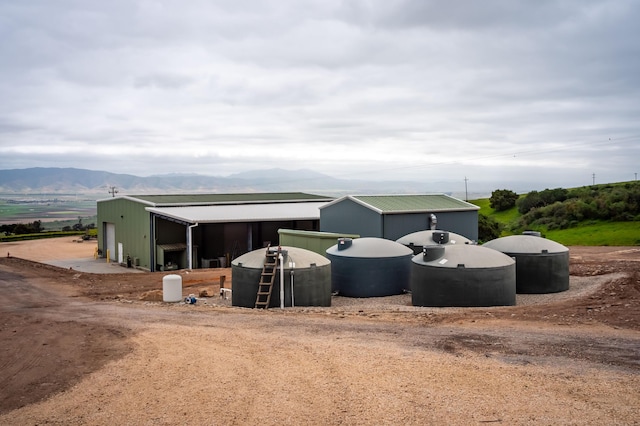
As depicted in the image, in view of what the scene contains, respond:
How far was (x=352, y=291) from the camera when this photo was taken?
23484 millimetres

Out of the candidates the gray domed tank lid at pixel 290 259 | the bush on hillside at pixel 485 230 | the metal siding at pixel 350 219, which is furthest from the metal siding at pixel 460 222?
the gray domed tank lid at pixel 290 259

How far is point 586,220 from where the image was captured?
5619 cm

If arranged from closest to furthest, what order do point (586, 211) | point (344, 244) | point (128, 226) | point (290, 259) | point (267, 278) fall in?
point (267, 278)
point (290, 259)
point (344, 244)
point (128, 226)
point (586, 211)

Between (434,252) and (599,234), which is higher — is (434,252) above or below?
above

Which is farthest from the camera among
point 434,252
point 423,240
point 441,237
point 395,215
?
point 395,215

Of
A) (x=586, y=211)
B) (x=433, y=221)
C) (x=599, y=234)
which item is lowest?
(x=599, y=234)

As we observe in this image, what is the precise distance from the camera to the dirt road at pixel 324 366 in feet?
28.4

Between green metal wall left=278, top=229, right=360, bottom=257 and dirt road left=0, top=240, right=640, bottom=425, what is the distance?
10.3m

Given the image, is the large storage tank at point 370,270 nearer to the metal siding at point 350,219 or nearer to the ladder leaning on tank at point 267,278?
the ladder leaning on tank at point 267,278

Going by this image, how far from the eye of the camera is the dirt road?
28.4 ft

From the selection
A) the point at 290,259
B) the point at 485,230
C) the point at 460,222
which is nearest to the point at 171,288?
the point at 290,259

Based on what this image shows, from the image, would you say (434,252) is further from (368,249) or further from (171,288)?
(171,288)

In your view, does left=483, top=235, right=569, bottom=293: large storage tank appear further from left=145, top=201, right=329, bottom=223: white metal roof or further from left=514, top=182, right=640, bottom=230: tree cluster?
left=514, top=182, right=640, bottom=230: tree cluster

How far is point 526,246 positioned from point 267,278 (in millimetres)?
10970
